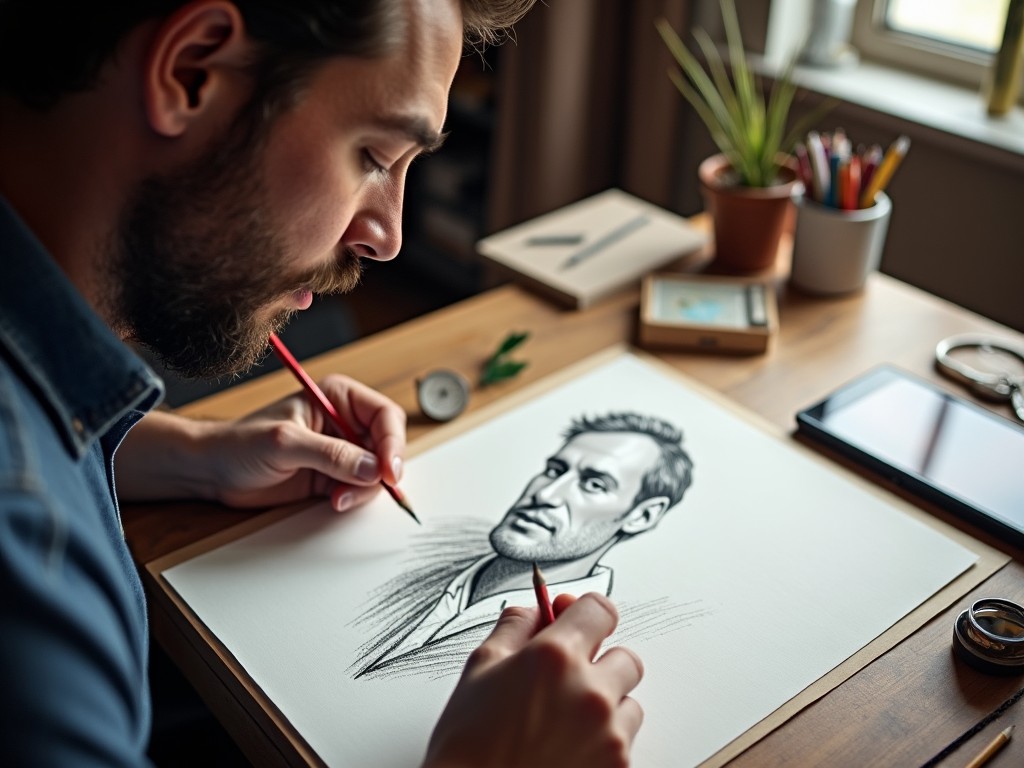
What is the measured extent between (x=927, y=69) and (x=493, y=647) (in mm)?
1637

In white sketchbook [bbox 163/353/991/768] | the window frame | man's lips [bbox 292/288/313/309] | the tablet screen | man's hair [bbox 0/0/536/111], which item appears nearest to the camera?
man's hair [bbox 0/0/536/111]

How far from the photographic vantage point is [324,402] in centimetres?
100

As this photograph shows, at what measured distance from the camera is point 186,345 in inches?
31.9

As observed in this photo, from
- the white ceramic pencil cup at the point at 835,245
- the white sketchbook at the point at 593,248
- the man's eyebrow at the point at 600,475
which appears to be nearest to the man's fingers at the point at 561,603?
the man's eyebrow at the point at 600,475

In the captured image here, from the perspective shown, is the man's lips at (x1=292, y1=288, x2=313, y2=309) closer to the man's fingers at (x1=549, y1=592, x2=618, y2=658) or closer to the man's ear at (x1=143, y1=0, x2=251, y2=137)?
the man's ear at (x1=143, y1=0, x2=251, y2=137)

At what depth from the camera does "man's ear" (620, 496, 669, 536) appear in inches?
37.1

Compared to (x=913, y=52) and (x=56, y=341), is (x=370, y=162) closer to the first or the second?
(x=56, y=341)

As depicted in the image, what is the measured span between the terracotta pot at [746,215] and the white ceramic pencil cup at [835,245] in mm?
33

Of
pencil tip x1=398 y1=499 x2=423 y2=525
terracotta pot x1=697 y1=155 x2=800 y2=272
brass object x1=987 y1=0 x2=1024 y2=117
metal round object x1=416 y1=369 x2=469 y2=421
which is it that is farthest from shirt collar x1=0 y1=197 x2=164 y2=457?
brass object x1=987 y1=0 x2=1024 y2=117

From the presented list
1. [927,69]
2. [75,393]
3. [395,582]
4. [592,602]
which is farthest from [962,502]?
[927,69]

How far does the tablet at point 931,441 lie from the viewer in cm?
97

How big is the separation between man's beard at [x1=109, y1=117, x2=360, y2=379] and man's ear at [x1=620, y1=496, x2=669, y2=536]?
0.35 metres

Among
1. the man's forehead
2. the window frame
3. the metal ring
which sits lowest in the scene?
the man's forehead

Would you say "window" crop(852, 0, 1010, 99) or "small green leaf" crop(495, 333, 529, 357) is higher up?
"window" crop(852, 0, 1010, 99)
